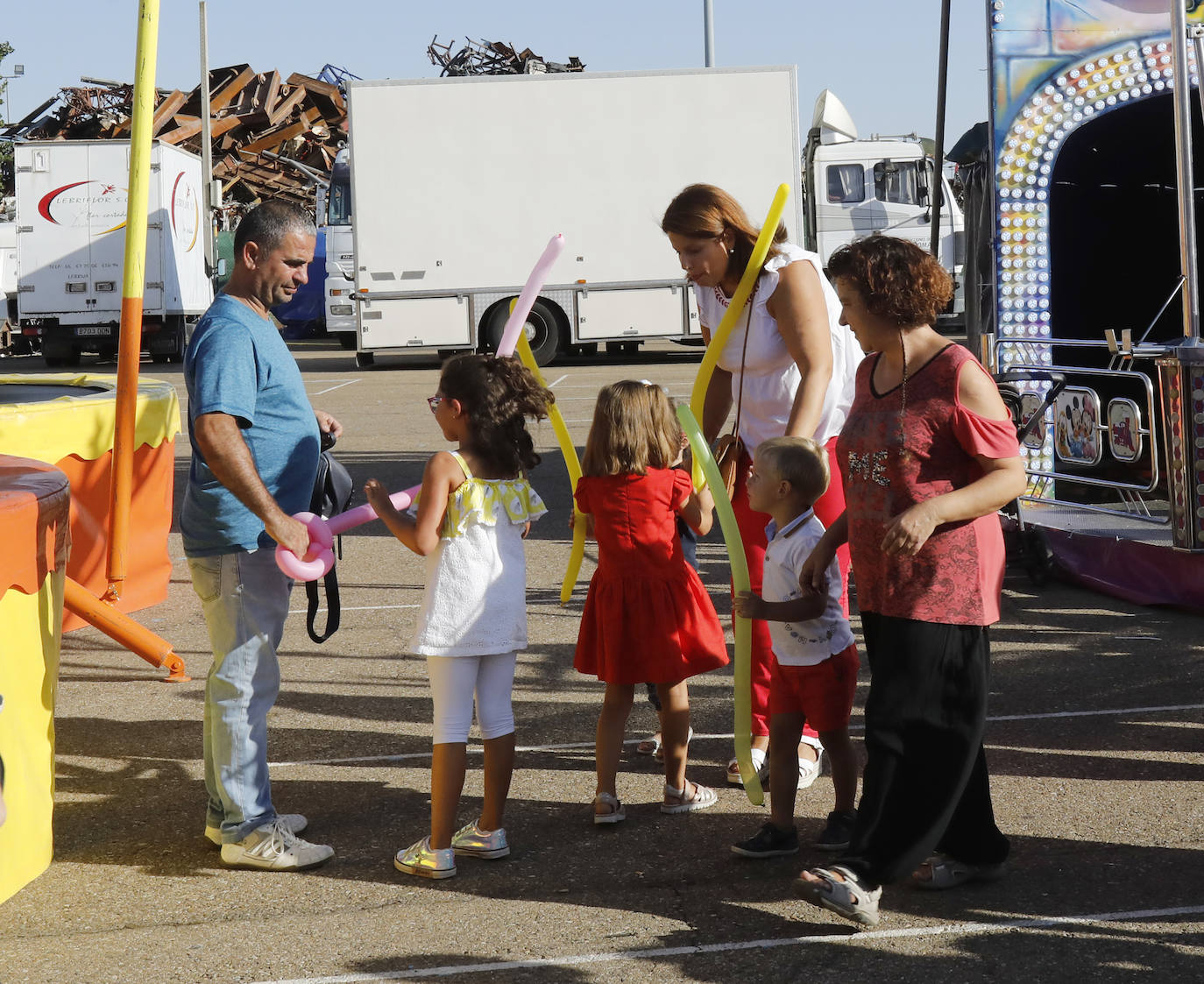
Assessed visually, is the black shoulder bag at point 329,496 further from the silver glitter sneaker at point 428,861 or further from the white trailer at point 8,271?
the white trailer at point 8,271

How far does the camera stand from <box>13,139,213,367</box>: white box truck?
23344 millimetres

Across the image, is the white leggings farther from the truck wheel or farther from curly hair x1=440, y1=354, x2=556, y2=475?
the truck wheel

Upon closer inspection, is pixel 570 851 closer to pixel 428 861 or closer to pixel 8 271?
pixel 428 861

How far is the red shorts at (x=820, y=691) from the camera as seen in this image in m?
3.82

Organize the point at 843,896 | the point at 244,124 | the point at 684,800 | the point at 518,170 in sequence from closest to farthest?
the point at 843,896
the point at 684,800
the point at 518,170
the point at 244,124

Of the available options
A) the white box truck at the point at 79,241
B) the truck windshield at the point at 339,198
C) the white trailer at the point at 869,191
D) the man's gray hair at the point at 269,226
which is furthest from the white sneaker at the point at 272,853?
the white box truck at the point at 79,241

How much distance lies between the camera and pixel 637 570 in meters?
4.15

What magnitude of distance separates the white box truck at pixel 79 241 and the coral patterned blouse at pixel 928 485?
21.4m

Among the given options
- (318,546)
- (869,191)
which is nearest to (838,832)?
(318,546)

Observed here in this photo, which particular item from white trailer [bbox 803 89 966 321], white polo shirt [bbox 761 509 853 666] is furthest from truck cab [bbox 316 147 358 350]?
white polo shirt [bbox 761 509 853 666]

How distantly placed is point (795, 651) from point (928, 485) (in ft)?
2.32

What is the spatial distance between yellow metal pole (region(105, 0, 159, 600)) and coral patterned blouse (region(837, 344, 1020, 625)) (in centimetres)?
272

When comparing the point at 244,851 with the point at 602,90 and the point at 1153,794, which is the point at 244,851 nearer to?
the point at 1153,794

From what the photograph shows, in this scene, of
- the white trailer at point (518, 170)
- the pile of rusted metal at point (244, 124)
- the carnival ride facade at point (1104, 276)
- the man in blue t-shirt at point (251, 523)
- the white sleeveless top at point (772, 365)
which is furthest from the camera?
the pile of rusted metal at point (244, 124)
